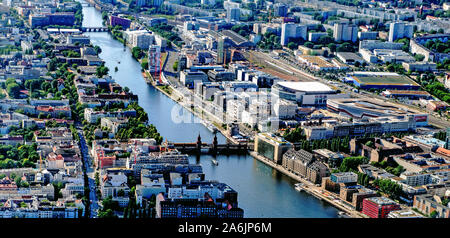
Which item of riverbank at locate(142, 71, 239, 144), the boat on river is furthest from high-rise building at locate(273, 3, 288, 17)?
the boat on river

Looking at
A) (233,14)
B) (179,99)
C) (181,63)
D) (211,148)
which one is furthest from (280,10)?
(211,148)

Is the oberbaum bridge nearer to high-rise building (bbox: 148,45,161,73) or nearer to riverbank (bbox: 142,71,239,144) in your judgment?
riverbank (bbox: 142,71,239,144)

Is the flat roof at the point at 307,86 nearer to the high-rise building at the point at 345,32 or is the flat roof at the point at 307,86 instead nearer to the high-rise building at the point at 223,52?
the high-rise building at the point at 223,52

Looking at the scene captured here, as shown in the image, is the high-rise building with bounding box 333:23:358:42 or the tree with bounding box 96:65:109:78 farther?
the high-rise building with bounding box 333:23:358:42

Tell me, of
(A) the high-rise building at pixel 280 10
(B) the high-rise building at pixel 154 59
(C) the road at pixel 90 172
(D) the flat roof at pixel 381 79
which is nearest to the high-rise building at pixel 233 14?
(A) the high-rise building at pixel 280 10

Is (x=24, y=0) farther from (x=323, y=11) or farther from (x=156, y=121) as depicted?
(x=156, y=121)

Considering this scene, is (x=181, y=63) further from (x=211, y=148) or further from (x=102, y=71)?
(x=211, y=148)
